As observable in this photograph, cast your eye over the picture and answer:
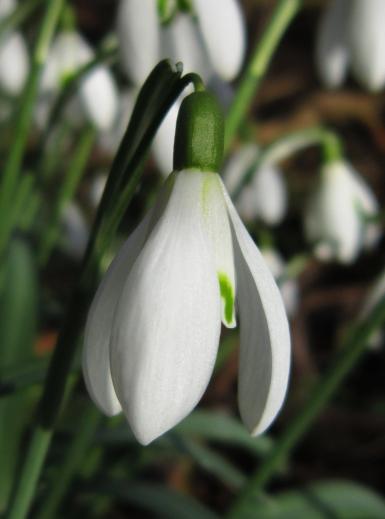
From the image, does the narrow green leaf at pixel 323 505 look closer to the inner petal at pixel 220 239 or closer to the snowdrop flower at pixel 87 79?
the snowdrop flower at pixel 87 79

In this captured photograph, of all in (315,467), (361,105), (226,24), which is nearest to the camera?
(226,24)

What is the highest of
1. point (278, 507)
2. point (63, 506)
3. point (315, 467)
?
point (63, 506)

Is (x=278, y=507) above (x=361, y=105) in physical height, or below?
below

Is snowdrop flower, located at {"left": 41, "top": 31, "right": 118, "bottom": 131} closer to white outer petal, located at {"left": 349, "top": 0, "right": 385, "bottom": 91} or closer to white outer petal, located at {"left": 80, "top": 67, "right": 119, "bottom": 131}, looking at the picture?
white outer petal, located at {"left": 80, "top": 67, "right": 119, "bottom": 131}

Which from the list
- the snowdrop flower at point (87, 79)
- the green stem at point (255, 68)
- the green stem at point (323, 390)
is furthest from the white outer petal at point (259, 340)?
the snowdrop flower at point (87, 79)

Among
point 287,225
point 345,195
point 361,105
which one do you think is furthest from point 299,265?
point 361,105

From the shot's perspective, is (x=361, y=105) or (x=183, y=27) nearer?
(x=183, y=27)

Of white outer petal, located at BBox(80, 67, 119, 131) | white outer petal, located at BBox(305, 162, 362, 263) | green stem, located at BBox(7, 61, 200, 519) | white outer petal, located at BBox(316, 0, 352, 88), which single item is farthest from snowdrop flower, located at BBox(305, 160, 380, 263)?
green stem, located at BBox(7, 61, 200, 519)

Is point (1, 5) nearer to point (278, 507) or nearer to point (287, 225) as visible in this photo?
point (278, 507)
